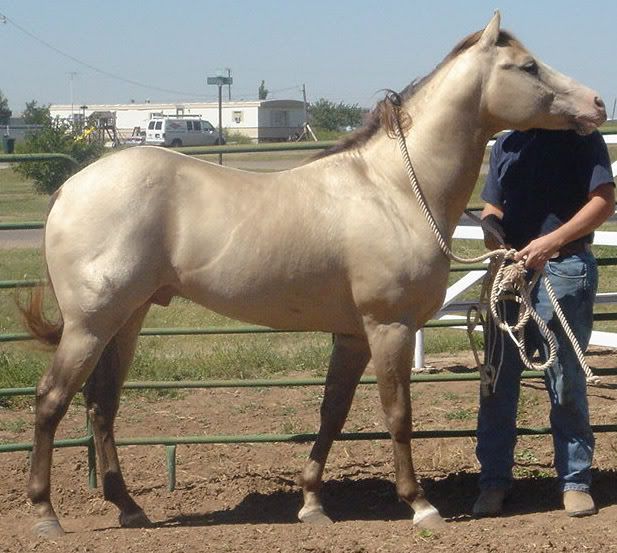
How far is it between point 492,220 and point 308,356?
3.31 metres

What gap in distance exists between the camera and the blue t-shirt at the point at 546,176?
15.0ft

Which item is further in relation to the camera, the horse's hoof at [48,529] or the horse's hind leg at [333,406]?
the horse's hind leg at [333,406]

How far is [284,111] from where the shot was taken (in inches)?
2559

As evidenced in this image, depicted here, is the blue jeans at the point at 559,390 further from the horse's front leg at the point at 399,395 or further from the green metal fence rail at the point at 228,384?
the horse's front leg at the point at 399,395

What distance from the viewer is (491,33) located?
448cm

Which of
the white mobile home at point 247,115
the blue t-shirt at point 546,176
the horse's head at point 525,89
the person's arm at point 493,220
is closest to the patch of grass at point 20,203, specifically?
the person's arm at point 493,220

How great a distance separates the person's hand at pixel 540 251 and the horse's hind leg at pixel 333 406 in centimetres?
83

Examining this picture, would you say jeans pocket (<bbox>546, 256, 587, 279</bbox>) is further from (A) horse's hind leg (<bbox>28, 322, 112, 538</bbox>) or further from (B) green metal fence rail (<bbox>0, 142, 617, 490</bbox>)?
(A) horse's hind leg (<bbox>28, 322, 112, 538</bbox>)

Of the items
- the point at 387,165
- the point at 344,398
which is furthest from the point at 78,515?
the point at 387,165

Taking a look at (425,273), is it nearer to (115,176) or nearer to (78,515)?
(115,176)

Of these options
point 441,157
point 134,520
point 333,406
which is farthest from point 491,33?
point 134,520

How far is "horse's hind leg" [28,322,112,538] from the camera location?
4539 millimetres

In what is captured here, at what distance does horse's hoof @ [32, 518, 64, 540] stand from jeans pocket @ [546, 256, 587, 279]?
2.43 metres

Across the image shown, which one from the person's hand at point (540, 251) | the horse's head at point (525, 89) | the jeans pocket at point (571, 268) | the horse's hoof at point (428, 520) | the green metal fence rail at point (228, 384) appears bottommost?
the horse's hoof at point (428, 520)
